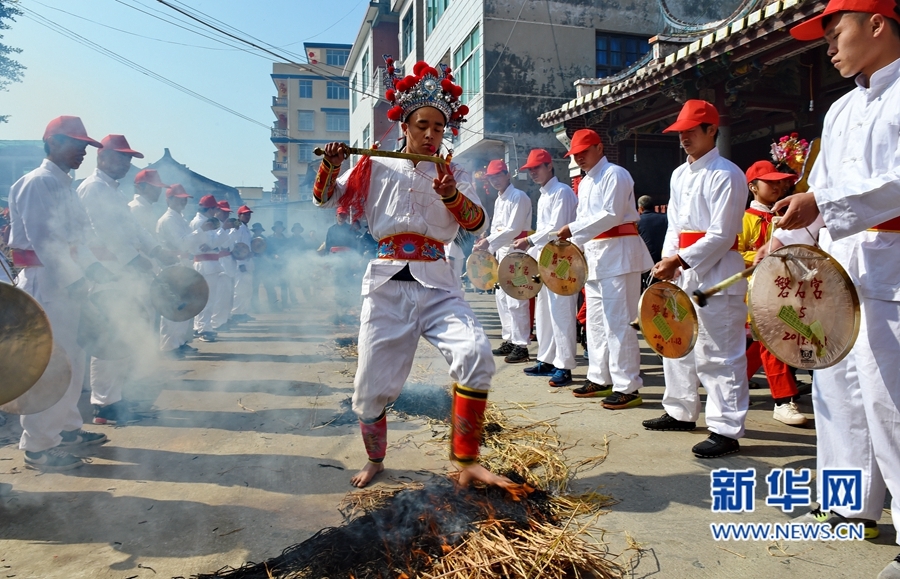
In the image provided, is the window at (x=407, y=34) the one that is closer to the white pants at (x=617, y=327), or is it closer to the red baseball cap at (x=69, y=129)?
the white pants at (x=617, y=327)

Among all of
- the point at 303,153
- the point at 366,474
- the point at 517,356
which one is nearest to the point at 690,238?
the point at 366,474

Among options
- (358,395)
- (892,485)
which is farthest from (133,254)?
(892,485)

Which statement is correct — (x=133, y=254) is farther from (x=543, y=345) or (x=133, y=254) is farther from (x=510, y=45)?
(x=510, y=45)

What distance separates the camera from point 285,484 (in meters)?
3.32

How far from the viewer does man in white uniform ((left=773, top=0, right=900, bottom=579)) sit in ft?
7.22

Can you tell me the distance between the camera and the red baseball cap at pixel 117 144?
4676 millimetres

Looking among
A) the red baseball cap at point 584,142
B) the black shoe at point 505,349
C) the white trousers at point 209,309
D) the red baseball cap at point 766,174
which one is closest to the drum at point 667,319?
the red baseball cap at point 766,174

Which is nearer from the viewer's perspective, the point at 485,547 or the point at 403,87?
the point at 485,547

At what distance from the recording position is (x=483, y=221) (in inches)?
133

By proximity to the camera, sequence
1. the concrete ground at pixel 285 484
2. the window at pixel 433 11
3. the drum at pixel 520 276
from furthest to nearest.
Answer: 1. the window at pixel 433 11
2. the drum at pixel 520 276
3. the concrete ground at pixel 285 484

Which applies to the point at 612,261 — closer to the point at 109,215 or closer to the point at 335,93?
the point at 109,215

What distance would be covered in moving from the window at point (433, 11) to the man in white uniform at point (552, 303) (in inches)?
579

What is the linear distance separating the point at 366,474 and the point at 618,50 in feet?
54.1

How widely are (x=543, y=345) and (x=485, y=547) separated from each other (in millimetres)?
4070
